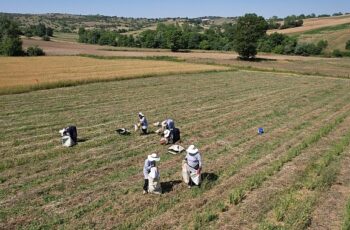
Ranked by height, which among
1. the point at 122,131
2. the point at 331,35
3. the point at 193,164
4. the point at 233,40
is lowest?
the point at 122,131

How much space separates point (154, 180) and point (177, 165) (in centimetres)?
352

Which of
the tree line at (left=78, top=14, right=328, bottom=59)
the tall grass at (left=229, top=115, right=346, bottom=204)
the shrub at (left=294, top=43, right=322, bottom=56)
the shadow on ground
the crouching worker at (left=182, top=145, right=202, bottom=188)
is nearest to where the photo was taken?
the tall grass at (left=229, top=115, right=346, bottom=204)

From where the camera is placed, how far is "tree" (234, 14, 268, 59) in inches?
3465

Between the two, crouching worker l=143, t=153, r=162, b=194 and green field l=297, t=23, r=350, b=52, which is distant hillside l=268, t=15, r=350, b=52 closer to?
green field l=297, t=23, r=350, b=52

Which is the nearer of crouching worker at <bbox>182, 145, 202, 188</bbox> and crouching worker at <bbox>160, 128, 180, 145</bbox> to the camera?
crouching worker at <bbox>182, 145, 202, 188</bbox>

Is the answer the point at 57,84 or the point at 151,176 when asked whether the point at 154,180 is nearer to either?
the point at 151,176

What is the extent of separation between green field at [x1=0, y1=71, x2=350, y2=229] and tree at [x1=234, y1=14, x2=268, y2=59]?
5497 cm

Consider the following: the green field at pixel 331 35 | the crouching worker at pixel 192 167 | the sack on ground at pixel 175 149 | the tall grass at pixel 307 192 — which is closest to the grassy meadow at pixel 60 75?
the sack on ground at pixel 175 149

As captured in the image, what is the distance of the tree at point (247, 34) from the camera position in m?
88.0

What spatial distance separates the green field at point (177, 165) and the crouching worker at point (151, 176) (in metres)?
0.29

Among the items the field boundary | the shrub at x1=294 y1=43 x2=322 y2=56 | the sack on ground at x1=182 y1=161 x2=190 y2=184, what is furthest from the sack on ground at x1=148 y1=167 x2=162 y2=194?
the shrub at x1=294 y1=43 x2=322 y2=56

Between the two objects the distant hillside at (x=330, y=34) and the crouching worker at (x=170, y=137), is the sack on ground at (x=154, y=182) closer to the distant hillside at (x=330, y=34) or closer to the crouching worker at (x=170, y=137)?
the crouching worker at (x=170, y=137)

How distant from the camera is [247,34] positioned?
88000mm

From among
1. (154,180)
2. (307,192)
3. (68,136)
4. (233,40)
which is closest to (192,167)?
(154,180)
